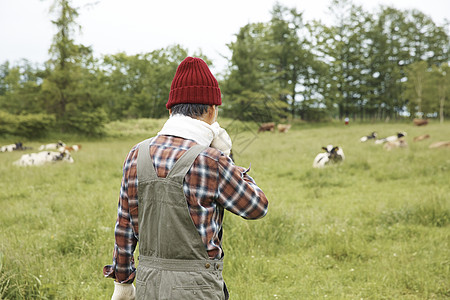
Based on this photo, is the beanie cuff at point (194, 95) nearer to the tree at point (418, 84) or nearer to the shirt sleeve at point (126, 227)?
the shirt sleeve at point (126, 227)

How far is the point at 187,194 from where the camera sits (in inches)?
63.7

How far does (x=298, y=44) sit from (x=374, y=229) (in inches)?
1646

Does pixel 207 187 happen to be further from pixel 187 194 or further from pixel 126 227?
pixel 126 227

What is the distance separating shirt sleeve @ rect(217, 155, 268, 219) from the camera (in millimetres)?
1650

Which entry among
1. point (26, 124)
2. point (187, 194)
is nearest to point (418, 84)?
point (26, 124)

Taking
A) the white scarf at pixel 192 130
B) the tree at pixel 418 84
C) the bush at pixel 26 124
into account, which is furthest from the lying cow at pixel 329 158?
the tree at pixel 418 84

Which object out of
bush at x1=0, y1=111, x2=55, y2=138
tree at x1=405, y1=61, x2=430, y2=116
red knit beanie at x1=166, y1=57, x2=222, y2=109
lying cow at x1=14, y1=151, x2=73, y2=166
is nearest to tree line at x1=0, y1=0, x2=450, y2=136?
tree at x1=405, y1=61, x2=430, y2=116

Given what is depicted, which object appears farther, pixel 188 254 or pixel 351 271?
pixel 351 271

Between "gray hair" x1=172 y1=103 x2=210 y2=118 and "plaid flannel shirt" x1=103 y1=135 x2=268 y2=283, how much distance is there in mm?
155

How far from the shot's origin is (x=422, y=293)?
3588 mm

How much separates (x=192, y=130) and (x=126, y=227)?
671 mm

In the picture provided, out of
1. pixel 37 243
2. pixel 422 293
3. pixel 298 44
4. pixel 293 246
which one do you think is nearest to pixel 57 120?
pixel 37 243

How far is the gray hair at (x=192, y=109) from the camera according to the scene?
A: 176 cm

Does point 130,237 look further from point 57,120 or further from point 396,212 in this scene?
point 57,120
